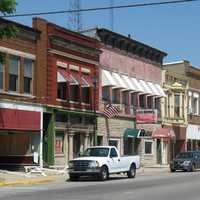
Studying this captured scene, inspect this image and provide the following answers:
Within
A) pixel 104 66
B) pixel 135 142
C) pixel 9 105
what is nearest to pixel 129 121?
pixel 135 142

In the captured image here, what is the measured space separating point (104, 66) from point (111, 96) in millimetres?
2569

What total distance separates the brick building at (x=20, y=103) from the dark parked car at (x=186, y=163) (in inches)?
440

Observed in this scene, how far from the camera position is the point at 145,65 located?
5297 cm

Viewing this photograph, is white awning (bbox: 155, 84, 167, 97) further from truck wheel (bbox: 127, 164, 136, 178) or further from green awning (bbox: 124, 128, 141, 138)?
truck wheel (bbox: 127, 164, 136, 178)

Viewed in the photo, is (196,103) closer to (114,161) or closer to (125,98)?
(125,98)

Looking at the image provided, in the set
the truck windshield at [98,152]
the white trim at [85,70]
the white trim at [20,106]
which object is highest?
the white trim at [85,70]

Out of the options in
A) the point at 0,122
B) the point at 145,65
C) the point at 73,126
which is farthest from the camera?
the point at 145,65

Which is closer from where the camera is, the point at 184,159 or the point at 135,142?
the point at 184,159

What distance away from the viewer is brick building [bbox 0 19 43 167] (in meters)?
35.5

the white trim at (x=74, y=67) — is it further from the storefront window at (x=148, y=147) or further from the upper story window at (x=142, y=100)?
the storefront window at (x=148, y=147)

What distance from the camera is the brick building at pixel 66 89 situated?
39.0 m

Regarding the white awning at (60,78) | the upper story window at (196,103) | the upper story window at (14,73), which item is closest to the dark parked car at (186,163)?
the white awning at (60,78)

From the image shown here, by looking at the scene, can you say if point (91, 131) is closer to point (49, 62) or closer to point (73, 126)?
point (73, 126)

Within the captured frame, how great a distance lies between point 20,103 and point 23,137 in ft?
9.63
